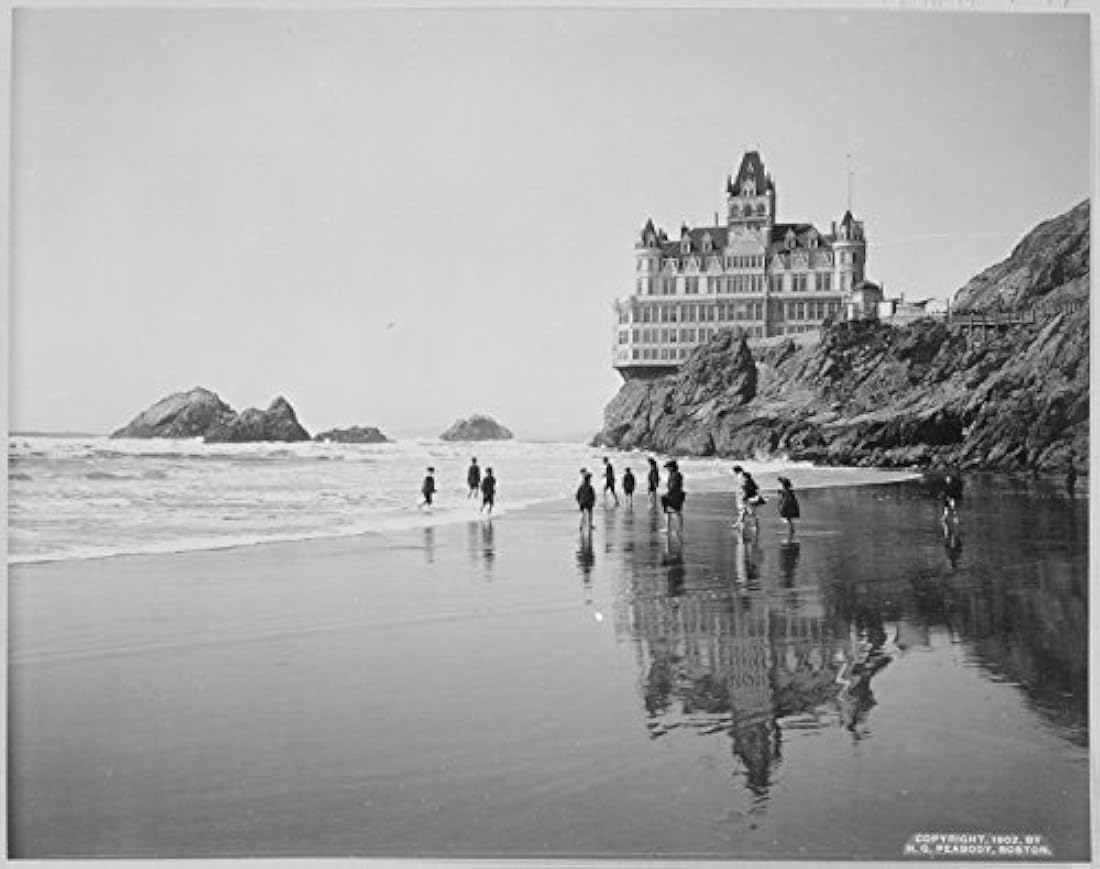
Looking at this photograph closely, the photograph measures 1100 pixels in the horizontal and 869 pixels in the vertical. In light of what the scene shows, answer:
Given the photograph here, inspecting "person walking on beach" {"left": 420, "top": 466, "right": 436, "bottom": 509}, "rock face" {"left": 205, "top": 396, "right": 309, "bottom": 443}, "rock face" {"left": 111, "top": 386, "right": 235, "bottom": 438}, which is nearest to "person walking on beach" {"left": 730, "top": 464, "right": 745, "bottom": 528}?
"person walking on beach" {"left": 420, "top": 466, "right": 436, "bottom": 509}

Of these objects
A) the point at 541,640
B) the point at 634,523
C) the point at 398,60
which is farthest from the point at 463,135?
the point at 541,640

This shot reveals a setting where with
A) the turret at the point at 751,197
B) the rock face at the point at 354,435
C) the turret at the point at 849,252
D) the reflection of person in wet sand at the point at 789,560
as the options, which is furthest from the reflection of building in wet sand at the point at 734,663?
the turret at the point at 751,197

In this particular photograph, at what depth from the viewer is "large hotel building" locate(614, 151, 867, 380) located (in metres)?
3.62

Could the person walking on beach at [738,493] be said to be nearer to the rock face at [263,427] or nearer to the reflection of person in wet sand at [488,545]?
the reflection of person in wet sand at [488,545]

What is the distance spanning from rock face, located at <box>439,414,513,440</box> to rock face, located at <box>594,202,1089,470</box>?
1.24 feet

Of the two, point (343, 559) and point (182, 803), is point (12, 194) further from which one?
point (182, 803)

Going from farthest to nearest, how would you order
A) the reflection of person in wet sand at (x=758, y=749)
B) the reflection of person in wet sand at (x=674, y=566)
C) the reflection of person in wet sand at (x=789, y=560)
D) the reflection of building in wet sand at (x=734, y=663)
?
1. the reflection of person in wet sand at (x=789, y=560)
2. the reflection of person in wet sand at (x=674, y=566)
3. the reflection of building in wet sand at (x=734, y=663)
4. the reflection of person in wet sand at (x=758, y=749)

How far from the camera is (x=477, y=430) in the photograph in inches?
144

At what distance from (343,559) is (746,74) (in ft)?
6.63

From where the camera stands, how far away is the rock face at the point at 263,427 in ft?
11.7

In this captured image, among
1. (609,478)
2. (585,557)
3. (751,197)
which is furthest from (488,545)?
(751,197)

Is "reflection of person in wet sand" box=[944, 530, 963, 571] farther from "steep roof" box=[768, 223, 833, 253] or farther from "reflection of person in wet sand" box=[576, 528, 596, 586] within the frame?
"reflection of person in wet sand" box=[576, 528, 596, 586]

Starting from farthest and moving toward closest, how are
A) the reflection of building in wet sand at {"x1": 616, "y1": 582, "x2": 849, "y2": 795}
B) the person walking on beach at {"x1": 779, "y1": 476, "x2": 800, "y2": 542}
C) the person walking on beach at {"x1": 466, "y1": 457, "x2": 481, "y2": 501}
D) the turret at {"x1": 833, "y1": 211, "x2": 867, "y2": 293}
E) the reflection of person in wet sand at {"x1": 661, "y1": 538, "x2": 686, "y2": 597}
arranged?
the person walking on beach at {"x1": 779, "y1": 476, "x2": 800, "y2": 542}
the person walking on beach at {"x1": 466, "y1": 457, "x2": 481, "y2": 501}
the turret at {"x1": 833, "y1": 211, "x2": 867, "y2": 293}
the reflection of person in wet sand at {"x1": 661, "y1": 538, "x2": 686, "y2": 597}
the reflection of building in wet sand at {"x1": 616, "y1": 582, "x2": 849, "y2": 795}

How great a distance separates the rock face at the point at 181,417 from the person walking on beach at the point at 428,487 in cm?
67
